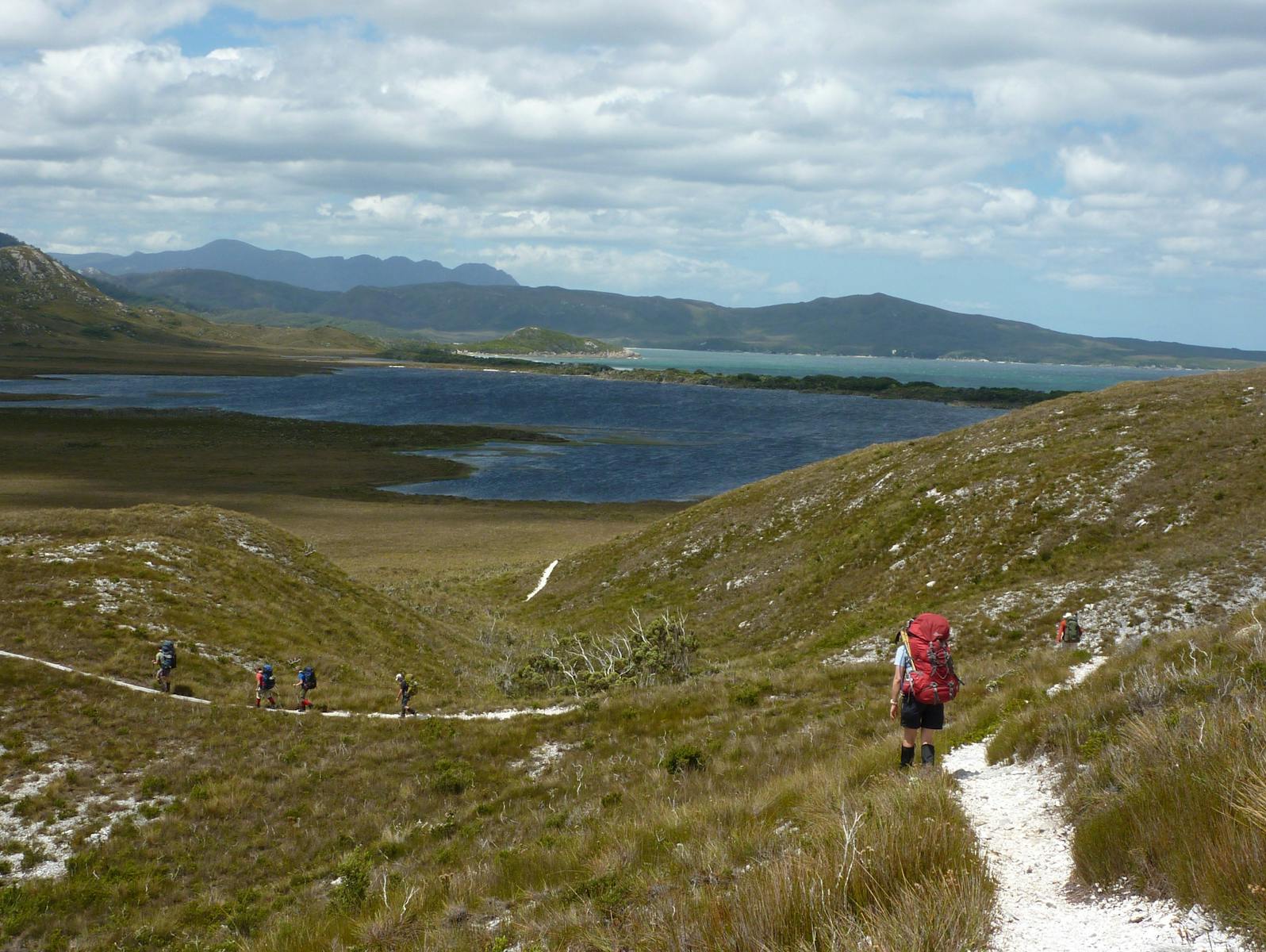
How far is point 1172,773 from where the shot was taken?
909cm

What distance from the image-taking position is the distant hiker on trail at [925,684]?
1284 cm

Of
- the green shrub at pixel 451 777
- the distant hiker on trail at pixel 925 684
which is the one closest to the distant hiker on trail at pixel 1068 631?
the distant hiker on trail at pixel 925 684

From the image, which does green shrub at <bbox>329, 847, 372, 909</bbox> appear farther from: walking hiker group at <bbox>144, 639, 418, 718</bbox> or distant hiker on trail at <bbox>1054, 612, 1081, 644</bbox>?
distant hiker on trail at <bbox>1054, 612, 1081, 644</bbox>

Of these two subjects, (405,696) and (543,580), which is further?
(543,580)

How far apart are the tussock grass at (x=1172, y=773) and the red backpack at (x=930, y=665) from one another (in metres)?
1.67

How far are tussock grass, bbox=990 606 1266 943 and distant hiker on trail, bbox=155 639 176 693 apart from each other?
24.6 m

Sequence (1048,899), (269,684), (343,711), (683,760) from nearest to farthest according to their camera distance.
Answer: (1048,899)
(683,760)
(269,684)
(343,711)

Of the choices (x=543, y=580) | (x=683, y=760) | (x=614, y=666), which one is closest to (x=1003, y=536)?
(x=614, y=666)

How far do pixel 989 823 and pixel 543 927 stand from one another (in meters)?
5.78

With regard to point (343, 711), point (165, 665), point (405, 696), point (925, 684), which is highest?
point (925, 684)

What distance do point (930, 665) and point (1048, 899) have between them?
4.84 metres

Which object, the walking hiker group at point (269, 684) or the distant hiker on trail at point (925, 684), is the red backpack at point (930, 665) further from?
the walking hiker group at point (269, 684)

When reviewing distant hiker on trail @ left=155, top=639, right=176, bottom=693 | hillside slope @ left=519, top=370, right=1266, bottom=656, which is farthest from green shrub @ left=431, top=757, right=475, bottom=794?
hillside slope @ left=519, top=370, right=1266, bottom=656

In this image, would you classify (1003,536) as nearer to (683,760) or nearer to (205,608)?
(683,760)
